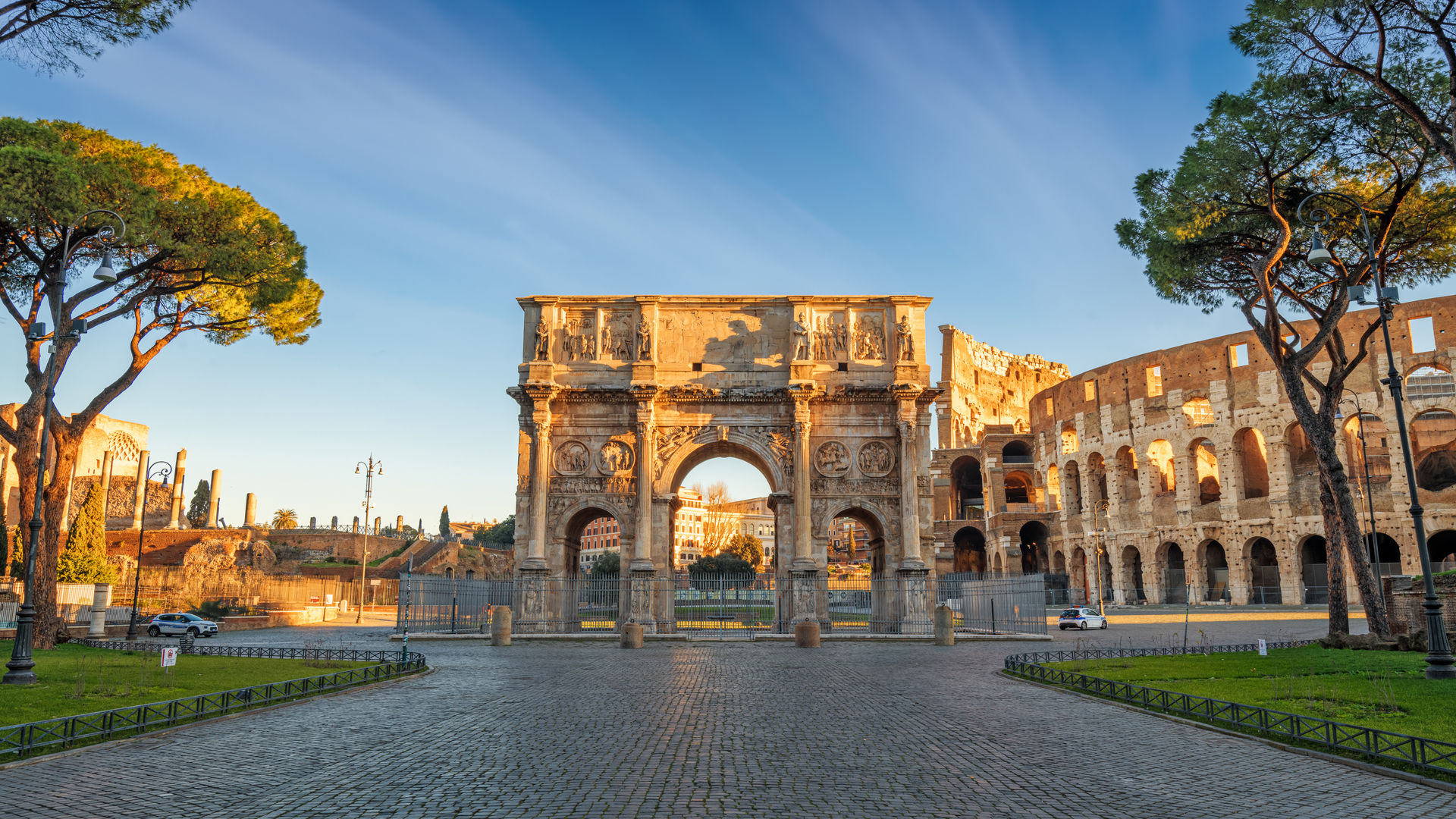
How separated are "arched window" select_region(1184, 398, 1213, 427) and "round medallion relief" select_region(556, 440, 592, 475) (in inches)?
1417

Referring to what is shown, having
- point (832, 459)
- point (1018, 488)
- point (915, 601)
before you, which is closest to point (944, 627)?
point (915, 601)

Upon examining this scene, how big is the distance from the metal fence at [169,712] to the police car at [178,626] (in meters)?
14.5

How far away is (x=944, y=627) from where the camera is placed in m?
24.3

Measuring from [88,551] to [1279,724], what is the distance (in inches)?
1597

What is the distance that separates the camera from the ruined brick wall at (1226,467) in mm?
42531

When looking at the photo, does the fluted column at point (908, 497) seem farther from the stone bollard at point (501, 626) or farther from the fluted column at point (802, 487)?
the stone bollard at point (501, 626)

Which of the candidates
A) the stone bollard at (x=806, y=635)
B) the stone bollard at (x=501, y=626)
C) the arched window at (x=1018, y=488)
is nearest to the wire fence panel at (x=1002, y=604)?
the stone bollard at (x=806, y=635)

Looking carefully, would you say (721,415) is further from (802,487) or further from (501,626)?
(501,626)

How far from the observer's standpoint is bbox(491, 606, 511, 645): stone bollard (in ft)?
79.6

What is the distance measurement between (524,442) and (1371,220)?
24.2 meters

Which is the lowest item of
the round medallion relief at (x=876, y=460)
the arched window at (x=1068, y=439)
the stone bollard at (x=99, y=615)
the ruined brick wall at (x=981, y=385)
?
the stone bollard at (x=99, y=615)

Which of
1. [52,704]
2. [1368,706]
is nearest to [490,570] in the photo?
[52,704]

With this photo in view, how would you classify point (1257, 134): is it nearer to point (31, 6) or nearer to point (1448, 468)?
point (31, 6)

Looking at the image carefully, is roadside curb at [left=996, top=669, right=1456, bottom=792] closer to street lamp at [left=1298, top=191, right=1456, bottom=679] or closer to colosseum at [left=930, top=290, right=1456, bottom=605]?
street lamp at [left=1298, top=191, right=1456, bottom=679]
